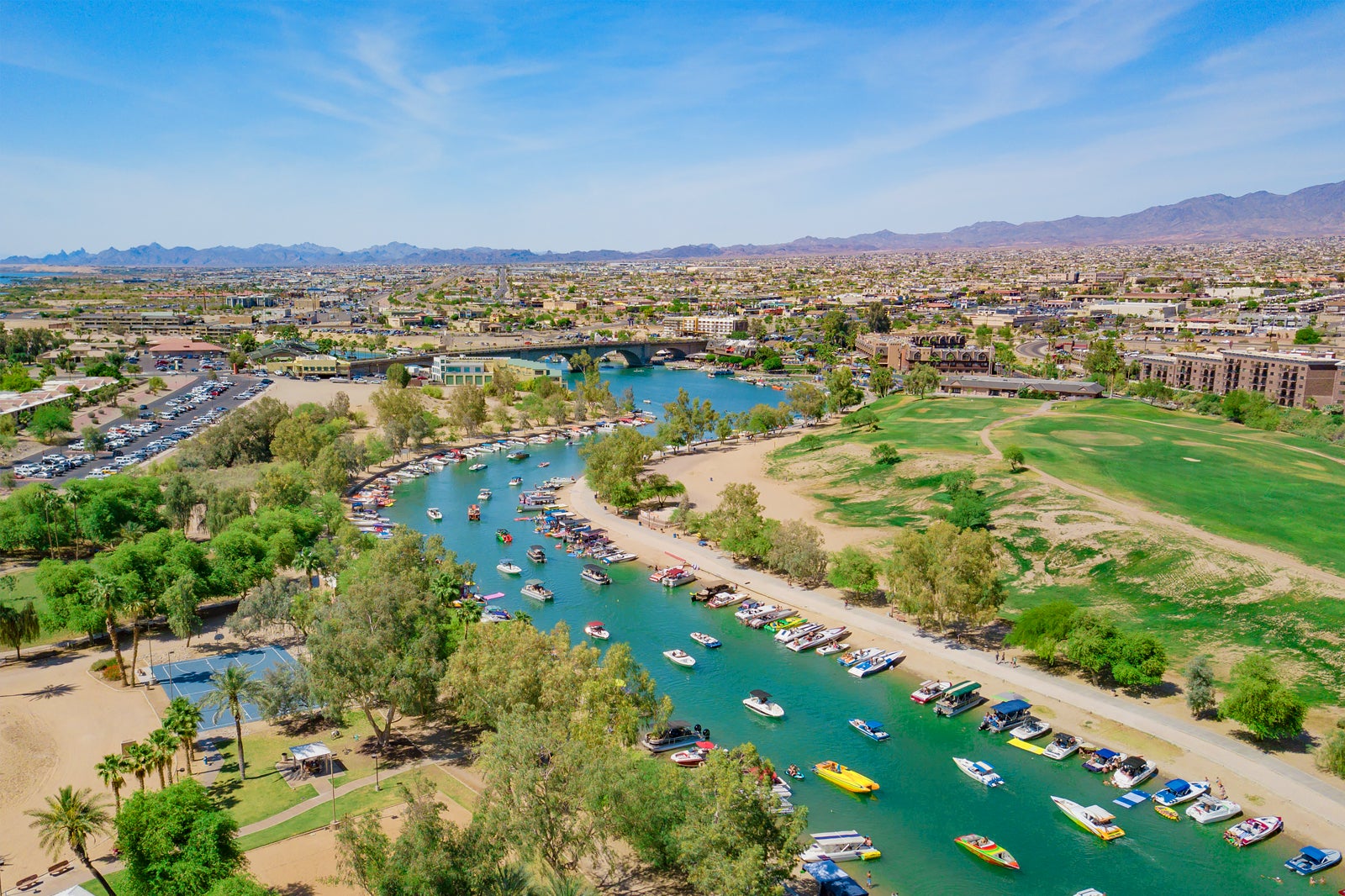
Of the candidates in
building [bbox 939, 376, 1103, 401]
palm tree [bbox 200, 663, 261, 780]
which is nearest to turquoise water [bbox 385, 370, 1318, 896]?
palm tree [bbox 200, 663, 261, 780]

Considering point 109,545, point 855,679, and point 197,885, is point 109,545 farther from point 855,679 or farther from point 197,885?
point 855,679

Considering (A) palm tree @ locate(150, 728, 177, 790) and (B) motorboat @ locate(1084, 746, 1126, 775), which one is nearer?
(A) palm tree @ locate(150, 728, 177, 790)

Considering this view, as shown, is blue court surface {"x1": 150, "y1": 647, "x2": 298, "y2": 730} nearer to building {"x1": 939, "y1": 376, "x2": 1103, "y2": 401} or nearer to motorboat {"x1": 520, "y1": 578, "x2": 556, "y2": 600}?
motorboat {"x1": 520, "y1": 578, "x2": 556, "y2": 600}

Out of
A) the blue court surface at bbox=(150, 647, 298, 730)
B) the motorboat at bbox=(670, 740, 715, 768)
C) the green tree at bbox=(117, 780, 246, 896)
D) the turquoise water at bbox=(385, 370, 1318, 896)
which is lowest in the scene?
the turquoise water at bbox=(385, 370, 1318, 896)

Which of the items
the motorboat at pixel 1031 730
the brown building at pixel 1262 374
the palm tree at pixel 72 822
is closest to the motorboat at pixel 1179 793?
the motorboat at pixel 1031 730

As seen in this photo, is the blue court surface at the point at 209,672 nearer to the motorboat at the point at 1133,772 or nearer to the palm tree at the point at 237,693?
the palm tree at the point at 237,693
